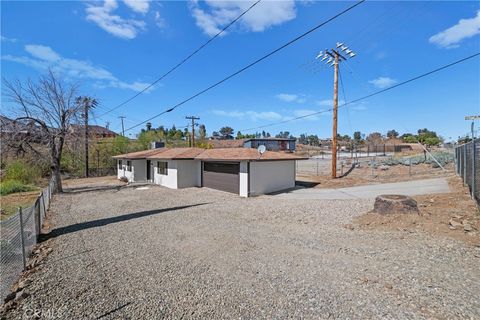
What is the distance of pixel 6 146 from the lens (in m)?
15.4

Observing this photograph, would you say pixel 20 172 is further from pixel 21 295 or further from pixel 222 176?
pixel 21 295

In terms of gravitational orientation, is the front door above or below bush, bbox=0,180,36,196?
above

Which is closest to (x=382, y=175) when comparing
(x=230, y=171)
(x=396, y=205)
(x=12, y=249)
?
(x=230, y=171)

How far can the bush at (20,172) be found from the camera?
23.4m

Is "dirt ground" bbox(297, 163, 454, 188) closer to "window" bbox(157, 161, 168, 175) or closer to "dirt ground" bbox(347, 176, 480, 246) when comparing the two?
"dirt ground" bbox(347, 176, 480, 246)

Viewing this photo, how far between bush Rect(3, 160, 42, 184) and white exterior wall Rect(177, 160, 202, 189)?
1411 cm

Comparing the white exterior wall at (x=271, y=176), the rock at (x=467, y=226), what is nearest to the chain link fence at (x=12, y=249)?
the rock at (x=467, y=226)

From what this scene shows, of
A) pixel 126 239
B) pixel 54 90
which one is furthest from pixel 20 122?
pixel 126 239

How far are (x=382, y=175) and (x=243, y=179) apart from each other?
1187 centimetres

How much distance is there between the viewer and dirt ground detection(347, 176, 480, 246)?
6.59 m

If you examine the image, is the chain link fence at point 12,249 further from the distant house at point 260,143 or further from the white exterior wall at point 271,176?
the distant house at point 260,143

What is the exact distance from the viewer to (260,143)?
62656 millimetres

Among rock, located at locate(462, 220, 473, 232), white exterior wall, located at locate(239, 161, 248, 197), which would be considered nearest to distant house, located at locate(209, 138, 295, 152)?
white exterior wall, located at locate(239, 161, 248, 197)

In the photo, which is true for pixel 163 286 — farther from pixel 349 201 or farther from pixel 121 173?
pixel 121 173
